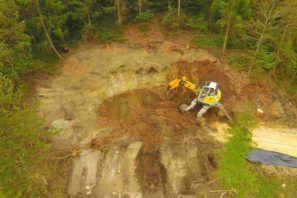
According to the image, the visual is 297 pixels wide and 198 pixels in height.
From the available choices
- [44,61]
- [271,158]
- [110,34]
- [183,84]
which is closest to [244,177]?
[271,158]

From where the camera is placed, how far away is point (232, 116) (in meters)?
21.4

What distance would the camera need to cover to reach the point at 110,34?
93.2 ft

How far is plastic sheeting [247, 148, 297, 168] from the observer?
60.5 feet

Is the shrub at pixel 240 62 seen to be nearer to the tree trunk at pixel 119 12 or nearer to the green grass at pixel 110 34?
the green grass at pixel 110 34

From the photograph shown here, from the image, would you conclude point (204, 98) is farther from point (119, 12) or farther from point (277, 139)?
point (119, 12)

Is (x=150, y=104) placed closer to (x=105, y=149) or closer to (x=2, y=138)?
(x=105, y=149)

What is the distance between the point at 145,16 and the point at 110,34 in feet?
12.4

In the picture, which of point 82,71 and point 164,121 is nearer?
point 164,121

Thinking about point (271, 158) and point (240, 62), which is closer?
point (271, 158)

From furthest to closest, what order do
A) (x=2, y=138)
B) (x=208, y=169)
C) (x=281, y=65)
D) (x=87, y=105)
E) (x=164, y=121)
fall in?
1. (x=281, y=65)
2. (x=87, y=105)
3. (x=164, y=121)
4. (x=208, y=169)
5. (x=2, y=138)

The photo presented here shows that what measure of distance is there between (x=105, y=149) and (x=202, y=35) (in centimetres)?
1507

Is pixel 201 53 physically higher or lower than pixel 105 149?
higher

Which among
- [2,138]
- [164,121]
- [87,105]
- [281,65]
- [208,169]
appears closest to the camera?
[2,138]

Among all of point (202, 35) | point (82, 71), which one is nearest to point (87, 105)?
point (82, 71)
